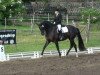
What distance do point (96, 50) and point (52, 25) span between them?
475 cm

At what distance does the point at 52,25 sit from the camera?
2322cm

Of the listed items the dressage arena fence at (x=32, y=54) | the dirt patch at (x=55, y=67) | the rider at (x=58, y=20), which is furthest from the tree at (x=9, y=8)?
the dirt patch at (x=55, y=67)

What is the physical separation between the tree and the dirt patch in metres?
20.5

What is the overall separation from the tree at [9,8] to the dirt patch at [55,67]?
807 inches

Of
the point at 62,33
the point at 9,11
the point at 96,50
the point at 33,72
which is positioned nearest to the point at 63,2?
the point at 9,11

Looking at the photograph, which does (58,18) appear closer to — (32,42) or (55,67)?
(55,67)

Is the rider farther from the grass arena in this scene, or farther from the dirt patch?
the dirt patch

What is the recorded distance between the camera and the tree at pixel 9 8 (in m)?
42.5

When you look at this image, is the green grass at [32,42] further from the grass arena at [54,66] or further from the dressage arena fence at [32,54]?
the grass arena at [54,66]

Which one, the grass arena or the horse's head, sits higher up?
the horse's head

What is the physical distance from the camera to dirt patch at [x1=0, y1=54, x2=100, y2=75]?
1655 cm

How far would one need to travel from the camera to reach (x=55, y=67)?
60.6ft

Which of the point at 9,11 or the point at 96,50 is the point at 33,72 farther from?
the point at 9,11

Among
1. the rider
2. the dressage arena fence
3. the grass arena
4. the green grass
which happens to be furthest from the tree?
the grass arena
